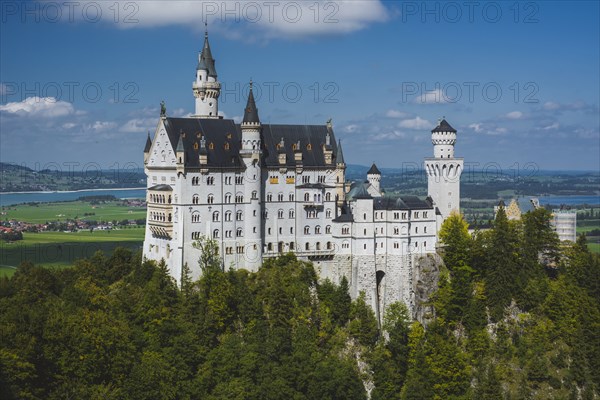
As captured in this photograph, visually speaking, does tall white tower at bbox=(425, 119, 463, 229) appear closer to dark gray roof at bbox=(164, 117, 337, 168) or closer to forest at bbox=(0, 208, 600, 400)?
forest at bbox=(0, 208, 600, 400)

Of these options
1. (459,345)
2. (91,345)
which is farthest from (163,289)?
(459,345)

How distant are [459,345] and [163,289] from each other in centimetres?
3252

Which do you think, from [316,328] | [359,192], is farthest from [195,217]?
[359,192]

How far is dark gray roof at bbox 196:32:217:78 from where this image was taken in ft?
339

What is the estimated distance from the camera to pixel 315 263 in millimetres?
99000

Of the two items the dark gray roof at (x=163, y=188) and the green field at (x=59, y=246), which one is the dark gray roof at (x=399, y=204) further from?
the green field at (x=59, y=246)

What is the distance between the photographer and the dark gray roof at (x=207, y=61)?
10338cm

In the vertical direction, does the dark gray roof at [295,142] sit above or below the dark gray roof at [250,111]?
below

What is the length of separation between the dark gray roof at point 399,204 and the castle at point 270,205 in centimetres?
12

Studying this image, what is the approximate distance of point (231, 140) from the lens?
96.8m

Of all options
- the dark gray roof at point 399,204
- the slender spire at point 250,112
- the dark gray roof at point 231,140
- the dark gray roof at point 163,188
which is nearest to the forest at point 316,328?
the dark gray roof at point 399,204

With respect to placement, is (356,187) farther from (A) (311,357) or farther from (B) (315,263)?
(A) (311,357)

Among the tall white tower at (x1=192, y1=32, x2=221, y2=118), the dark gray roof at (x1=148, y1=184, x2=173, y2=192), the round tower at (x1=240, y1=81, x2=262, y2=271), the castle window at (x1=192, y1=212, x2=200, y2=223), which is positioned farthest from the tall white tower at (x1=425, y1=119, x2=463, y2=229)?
the dark gray roof at (x1=148, y1=184, x2=173, y2=192)

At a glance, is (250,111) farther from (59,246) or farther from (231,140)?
(59,246)
